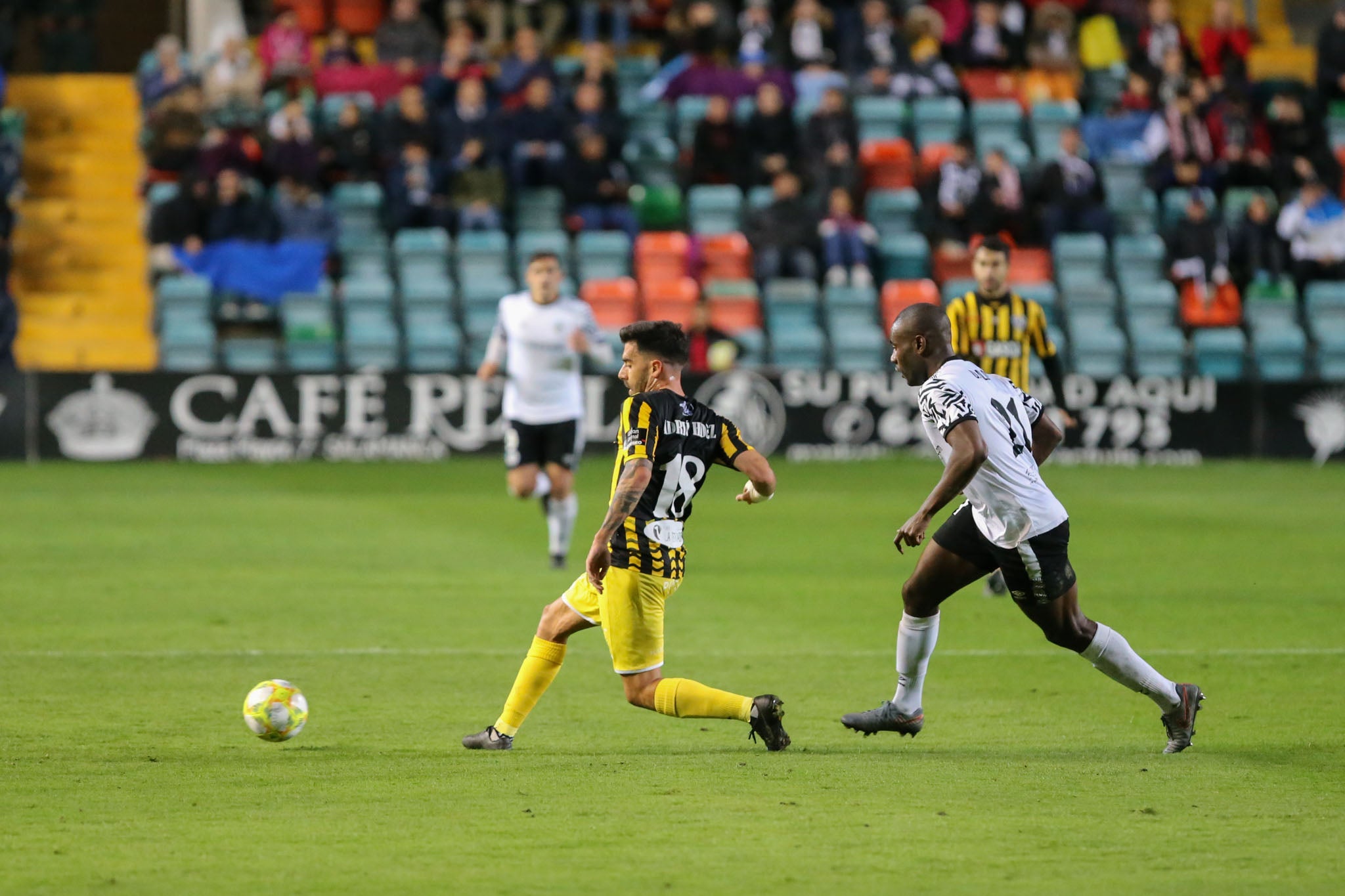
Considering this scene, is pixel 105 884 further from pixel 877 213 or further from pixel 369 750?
pixel 877 213

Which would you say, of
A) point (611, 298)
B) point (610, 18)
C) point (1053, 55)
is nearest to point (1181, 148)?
point (1053, 55)

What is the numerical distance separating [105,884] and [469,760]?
187 centimetres

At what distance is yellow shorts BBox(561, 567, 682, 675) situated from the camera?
6711 mm

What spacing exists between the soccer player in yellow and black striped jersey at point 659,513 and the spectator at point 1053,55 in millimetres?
19488

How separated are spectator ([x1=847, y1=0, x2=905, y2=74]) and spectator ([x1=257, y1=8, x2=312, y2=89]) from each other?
6.94 meters

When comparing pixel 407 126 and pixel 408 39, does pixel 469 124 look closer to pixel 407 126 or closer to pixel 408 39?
pixel 407 126

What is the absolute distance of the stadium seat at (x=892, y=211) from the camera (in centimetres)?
2328

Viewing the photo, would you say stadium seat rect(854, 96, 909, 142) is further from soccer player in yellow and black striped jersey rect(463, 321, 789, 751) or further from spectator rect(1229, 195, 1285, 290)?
soccer player in yellow and black striped jersey rect(463, 321, 789, 751)

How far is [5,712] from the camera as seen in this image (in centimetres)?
759

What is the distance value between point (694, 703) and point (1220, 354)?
671 inches

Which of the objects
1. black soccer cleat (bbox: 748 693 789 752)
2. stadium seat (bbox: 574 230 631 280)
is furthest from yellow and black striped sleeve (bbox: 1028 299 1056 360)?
stadium seat (bbox: 574 230 631 280)

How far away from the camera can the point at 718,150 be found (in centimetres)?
2295

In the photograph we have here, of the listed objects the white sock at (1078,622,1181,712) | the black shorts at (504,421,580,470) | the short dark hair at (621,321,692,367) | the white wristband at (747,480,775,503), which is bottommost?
the white sock at (1078,622,1181,712)

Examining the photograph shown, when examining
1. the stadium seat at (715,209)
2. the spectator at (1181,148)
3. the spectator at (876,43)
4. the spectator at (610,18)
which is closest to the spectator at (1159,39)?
the spectator at (1181,148)
